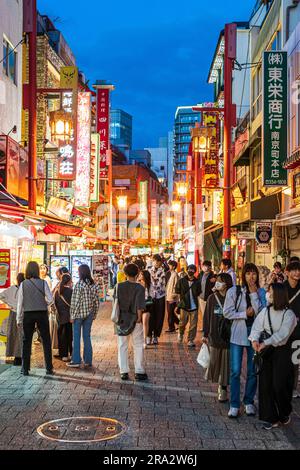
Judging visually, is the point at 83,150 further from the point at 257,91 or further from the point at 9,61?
→ the point at 257,91

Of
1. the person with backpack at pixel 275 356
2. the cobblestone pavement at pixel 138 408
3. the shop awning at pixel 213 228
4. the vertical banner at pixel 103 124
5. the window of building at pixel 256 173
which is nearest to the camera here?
the cobblestone pavement at pixel 138 408

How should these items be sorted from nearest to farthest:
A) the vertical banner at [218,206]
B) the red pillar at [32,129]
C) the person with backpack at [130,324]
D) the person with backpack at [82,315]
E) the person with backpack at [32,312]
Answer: the person with backpack at [130,324], the person with backpack at [32,312], the person with backpack at [82,315], the red pillar at [32,129], the vertical banner at [218,206]

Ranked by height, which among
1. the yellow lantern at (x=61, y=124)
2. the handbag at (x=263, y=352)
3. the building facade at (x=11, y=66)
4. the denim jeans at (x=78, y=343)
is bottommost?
the denim jeans at (x=78, y=343)

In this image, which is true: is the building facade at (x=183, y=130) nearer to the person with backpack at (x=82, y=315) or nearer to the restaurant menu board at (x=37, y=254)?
the restaurant menu board at (x=37, y=254)

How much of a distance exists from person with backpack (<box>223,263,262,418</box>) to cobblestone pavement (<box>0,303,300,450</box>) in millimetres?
294

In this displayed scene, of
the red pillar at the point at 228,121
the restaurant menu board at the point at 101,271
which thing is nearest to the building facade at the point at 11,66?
the restaurant menu board at the point at 101,271

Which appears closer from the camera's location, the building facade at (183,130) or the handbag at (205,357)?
the handbag at (205,357)

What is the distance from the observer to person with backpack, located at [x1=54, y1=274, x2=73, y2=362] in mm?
11594

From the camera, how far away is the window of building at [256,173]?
2280 cm

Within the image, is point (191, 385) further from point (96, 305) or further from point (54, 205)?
point (54, 205)

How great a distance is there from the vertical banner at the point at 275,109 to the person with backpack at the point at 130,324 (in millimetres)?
8155

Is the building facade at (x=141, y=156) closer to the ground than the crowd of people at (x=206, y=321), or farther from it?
farther from it

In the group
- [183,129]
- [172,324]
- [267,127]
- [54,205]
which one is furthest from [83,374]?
[183,129]

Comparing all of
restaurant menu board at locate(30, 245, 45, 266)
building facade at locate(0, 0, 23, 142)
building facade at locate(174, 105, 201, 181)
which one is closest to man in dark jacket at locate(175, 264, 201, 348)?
restaurant menu board at locate(30, 245, 45, 266)
